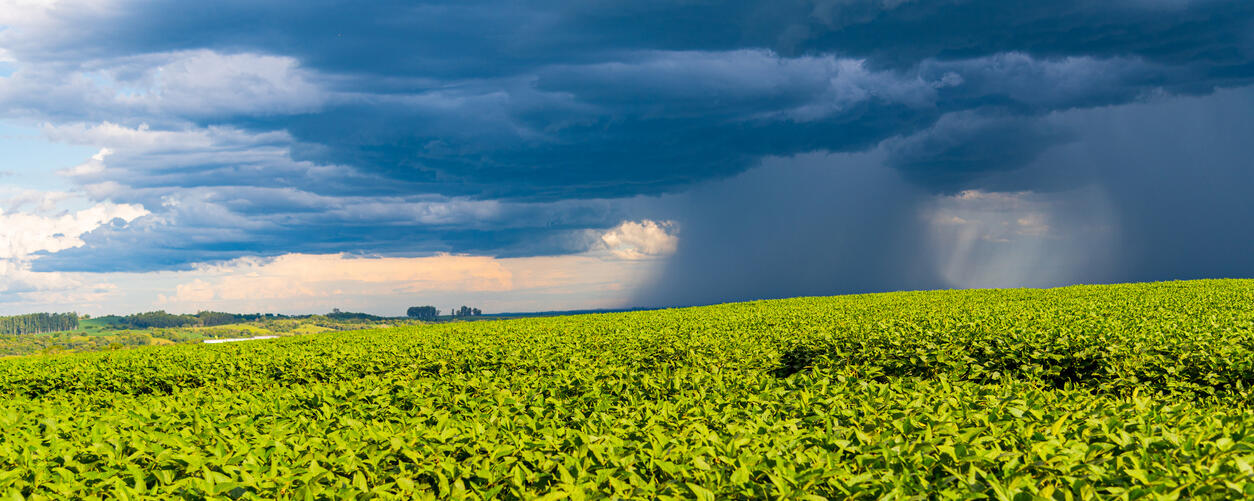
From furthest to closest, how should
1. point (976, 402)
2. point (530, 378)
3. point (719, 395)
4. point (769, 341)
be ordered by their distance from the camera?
point (769, 341)
point (530, 378)
point (719, 395)
point (976, 402)

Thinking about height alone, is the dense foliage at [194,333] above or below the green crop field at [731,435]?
below

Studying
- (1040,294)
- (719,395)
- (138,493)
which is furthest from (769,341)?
(1040,294)

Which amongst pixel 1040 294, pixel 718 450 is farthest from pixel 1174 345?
pixel 1040 294

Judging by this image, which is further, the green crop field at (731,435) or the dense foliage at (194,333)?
the dense foliage at (194,333)

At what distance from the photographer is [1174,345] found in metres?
8.86

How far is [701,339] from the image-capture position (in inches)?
465

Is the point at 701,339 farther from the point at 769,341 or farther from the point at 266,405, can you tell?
the point at 266,405

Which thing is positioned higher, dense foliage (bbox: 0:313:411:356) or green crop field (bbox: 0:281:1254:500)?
green crop field (bbox: 0:281:1254:500)

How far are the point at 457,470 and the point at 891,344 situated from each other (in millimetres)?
7366

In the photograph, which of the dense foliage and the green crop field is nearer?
the green crop field

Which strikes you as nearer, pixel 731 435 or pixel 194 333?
pixel 731 435

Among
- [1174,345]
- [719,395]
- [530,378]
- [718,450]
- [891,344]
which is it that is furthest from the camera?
[891,344]

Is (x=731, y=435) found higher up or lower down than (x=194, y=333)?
higher up

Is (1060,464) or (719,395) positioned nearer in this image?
(1060,464)
